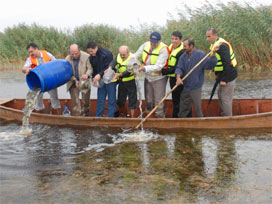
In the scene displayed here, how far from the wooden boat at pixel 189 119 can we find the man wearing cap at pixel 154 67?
0.56m

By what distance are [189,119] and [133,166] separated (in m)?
1.85

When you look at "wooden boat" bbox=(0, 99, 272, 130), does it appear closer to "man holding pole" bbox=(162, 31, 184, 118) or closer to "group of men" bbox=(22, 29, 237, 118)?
"group of men" bbox=(22, 29, 237, 118)

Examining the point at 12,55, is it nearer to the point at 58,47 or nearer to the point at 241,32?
the point at 58,47

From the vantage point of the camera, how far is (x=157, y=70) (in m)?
6.80

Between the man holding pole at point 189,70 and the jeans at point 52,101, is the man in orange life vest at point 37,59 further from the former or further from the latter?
the man holding pole at point 189,70

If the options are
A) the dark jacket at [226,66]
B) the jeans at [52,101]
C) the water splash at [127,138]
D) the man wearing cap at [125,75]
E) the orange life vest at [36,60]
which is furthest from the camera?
the jeans at [52,101]

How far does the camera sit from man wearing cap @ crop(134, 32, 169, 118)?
6758 mm

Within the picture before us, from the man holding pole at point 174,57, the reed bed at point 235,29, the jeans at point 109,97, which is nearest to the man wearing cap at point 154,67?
the man holding pole at point 174,57

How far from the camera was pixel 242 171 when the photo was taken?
4.84 metres

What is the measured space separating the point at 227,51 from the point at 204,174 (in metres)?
2.60

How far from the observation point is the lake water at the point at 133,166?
418 centimetres

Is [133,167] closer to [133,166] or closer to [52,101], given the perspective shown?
[133,166]

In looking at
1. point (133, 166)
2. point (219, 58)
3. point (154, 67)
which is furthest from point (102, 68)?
point (133, 166)

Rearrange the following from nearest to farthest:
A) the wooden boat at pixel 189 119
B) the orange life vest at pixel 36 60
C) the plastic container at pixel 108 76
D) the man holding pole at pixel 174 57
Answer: the wooden boat at pixel 189 119 < the man holding pole at pixel 174 57 < the plastic container at pixel 108 76 < the orange life vest at pixel 36 60
